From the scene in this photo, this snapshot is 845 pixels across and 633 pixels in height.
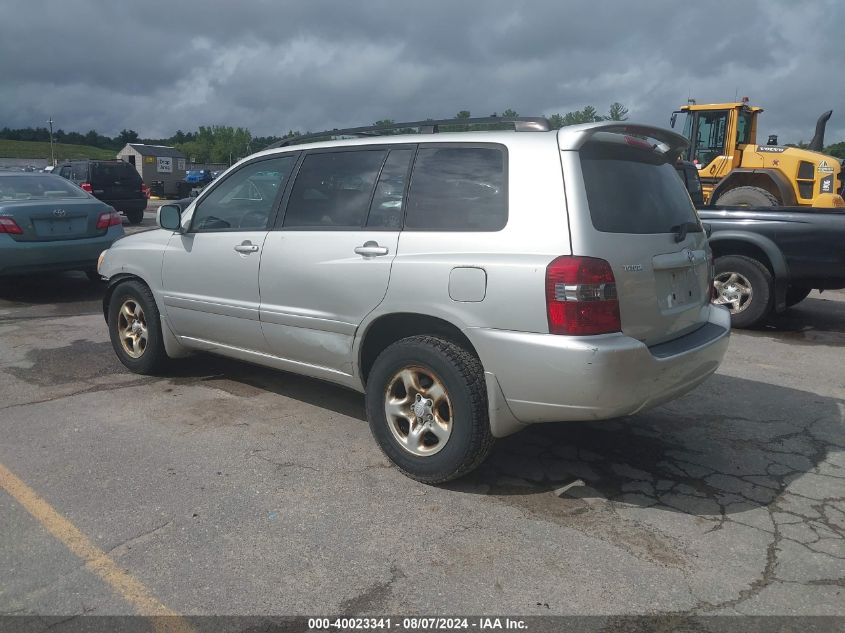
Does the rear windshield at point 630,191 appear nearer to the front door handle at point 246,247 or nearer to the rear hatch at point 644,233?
the rear hatch at point 644,233

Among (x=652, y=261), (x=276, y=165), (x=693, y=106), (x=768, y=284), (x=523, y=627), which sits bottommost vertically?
(x=523, y=627)

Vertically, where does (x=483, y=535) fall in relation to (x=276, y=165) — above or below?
below

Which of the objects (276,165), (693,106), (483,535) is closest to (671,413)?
(483,535)

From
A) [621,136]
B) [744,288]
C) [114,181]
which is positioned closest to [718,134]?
[744,288]

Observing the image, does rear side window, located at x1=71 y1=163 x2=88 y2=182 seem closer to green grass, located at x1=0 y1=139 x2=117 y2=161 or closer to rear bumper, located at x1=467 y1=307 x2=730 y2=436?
rear bumper, located at x1=467 y1=307 x2=730 y2=436

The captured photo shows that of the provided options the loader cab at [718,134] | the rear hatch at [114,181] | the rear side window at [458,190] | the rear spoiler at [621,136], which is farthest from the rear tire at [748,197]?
the rear hatch at [114,181]

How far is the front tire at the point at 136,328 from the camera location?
5.35 m

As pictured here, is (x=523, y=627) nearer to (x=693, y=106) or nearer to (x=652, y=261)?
(x=652, y=261)

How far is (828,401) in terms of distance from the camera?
5.23 meters

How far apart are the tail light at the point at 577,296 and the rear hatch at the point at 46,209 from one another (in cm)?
745

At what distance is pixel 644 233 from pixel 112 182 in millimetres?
20468

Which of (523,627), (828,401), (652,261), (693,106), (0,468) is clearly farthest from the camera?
(693,106)

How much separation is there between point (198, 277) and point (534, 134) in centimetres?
263

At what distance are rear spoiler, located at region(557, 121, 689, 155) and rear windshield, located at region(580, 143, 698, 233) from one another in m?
0.04
